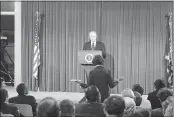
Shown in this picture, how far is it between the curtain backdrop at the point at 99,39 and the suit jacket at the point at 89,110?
5707 millimetres

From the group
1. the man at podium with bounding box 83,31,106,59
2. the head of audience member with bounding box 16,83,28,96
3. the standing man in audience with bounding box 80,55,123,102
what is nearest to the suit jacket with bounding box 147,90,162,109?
the standing man in audience with bounding box 80,55,123,102

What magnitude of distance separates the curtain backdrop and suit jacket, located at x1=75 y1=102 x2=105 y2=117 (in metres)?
5.71

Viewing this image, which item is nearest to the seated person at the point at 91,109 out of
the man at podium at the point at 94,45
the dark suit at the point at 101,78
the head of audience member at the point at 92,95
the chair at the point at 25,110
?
the head of audience member at the point at 92,95

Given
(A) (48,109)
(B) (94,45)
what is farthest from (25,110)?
(B) (94,45)

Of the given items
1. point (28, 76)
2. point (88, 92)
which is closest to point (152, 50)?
point (28, 76)

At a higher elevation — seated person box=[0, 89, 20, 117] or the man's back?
the man's back

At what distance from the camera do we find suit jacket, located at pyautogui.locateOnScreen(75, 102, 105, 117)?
2.96m

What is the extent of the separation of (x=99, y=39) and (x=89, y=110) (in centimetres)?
592

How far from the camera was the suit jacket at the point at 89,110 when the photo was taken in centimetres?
296

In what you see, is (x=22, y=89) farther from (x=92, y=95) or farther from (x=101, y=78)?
(x=101, y=78)

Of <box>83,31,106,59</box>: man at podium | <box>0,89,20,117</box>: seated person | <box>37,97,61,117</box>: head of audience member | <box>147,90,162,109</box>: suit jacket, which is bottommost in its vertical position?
<box>147,90,162,109</box>: suit jacket

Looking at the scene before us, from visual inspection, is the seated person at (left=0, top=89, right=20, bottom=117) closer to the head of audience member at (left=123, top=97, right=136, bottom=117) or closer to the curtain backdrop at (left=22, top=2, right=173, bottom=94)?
the head of audience member at (left=123, top=97, right=136, bottom=117)

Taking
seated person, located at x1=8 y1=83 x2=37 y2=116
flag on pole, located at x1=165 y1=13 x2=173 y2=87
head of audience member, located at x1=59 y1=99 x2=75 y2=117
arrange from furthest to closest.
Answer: flag on pole, located at x1=165 y1=13 x2=173 y2=87, seated person, located at x1=8 y1=83 x2=37 y2=116, head of audience member, located at x1=59 y1=99 x2=75 y2=117

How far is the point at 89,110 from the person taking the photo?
299 centimetres
